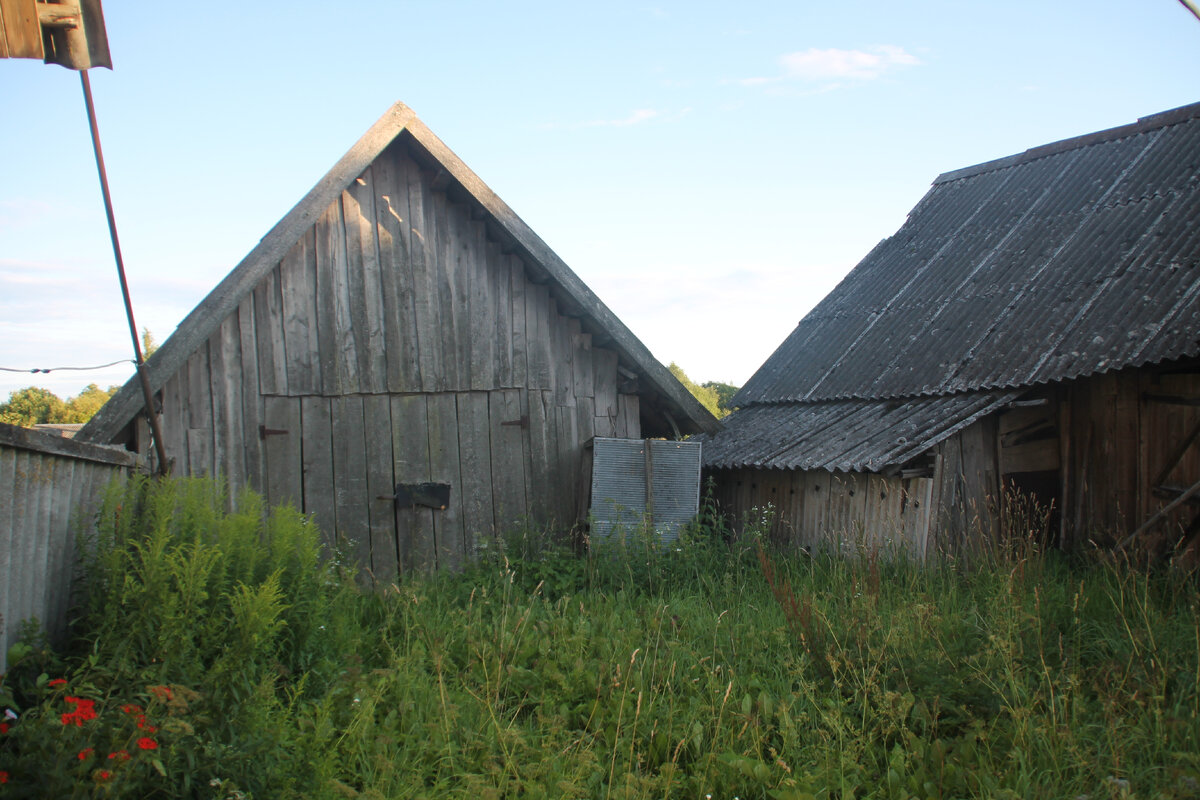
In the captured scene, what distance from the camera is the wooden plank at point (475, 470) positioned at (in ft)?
26.3

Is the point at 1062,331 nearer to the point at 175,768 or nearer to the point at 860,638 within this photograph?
the point at 860,638

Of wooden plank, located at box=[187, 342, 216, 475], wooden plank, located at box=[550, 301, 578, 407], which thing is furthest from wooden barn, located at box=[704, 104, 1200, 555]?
wooden plank, located at box=[187, 342, 216, 475]

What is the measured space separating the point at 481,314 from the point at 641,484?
2.44 metres

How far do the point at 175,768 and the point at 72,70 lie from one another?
3231 millimetres

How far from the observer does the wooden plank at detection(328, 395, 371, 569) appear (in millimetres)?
7414

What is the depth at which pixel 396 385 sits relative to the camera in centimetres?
771

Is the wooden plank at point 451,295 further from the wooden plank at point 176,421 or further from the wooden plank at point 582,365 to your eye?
the wooden plank at point 176,421

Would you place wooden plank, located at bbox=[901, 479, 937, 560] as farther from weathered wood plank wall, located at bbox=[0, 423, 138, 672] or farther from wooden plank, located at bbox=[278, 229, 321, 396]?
weathered wood plank wall, located at bbox=[0, 423, 138, 672]

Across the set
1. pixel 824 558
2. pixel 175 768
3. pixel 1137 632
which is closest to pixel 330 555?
pixel 175 768

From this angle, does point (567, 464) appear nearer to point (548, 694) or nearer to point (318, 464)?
point (318, 464)

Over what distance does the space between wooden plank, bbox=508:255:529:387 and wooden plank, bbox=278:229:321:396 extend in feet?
6.10

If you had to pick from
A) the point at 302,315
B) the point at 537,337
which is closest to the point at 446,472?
the point at 537,337

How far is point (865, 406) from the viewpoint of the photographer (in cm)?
1054

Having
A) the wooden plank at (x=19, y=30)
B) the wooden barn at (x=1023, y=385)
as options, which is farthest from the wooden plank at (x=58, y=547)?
the wooden barn at (x=1023, y=385)
